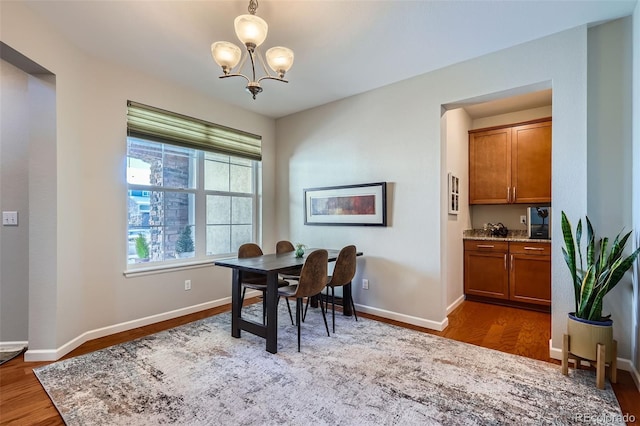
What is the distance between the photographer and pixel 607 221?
7.73 ft

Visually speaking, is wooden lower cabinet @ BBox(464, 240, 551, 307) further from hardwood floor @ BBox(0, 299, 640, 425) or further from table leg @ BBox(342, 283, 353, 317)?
table leg @ BBox(342, 283, 353, 317)

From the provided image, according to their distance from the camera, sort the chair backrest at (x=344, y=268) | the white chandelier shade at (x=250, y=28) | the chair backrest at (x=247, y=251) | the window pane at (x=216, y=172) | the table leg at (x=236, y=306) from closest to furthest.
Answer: the white chandelier shade at (x=250, y=28), the table leg at (x=236, y=306), the chair backrest at (x=344, y=268), the chair backrest at (x=247, y=251), the window pane at (x=216, y=172)

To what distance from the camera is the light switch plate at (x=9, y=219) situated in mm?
2668

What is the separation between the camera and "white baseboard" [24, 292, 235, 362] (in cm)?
244

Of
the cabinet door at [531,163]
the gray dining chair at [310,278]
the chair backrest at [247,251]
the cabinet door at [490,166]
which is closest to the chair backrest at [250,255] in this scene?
the chair backrest at [247,251]

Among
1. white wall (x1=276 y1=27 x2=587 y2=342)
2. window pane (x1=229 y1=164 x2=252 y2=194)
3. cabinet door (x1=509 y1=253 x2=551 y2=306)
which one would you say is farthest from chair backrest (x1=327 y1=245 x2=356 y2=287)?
cabinet door (x1=509 y1=253 x2=551 y2=306)

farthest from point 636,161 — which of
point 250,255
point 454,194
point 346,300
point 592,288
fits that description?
point 250,255

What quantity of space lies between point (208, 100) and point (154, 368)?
10.0 feet

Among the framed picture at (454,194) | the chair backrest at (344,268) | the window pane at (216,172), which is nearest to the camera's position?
the chair backrest at (344,268)

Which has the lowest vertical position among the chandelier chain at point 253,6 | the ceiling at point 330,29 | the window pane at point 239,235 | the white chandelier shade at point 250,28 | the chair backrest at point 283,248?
the chair backrest at point 283,248

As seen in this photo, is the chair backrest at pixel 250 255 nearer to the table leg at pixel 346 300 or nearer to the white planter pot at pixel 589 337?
the table leg at pixel 346 300

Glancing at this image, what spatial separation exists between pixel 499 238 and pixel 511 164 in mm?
1076

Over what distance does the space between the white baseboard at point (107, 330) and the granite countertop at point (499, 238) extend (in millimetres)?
3566

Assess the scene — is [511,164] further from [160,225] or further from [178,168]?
[160,225]
